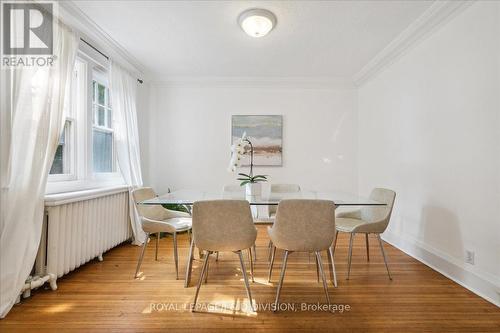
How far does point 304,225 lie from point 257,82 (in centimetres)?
323

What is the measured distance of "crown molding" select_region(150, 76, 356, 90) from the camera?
4375 mm

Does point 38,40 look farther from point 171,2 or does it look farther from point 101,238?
point 101,238

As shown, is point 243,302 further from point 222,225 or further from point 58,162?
point 58,162

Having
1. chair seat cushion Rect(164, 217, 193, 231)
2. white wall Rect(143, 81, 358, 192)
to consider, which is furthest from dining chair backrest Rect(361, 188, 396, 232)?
chair seat cushion Rect(164, 217, 193, 231)

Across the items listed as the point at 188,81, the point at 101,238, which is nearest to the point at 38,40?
the point at 101,238

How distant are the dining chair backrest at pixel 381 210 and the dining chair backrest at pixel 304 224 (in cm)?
86

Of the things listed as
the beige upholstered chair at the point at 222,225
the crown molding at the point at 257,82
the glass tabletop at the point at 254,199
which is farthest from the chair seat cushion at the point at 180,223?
the crown molding at the point at 257,82

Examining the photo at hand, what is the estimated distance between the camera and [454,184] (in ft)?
7.85

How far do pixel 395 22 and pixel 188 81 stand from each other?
10.5 ft

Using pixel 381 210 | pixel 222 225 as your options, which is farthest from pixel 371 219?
pixel 222 225

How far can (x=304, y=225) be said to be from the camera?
74.0 inches

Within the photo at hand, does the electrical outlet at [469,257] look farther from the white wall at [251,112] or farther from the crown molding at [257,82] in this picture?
the crown molding at [257,82]

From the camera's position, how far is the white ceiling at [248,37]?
2391 mm

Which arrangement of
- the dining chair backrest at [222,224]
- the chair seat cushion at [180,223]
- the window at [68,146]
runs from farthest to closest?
Result: the window at [68,146]
the chair seat cushion at [180,223]
the dining chair backrest at [222,224]
